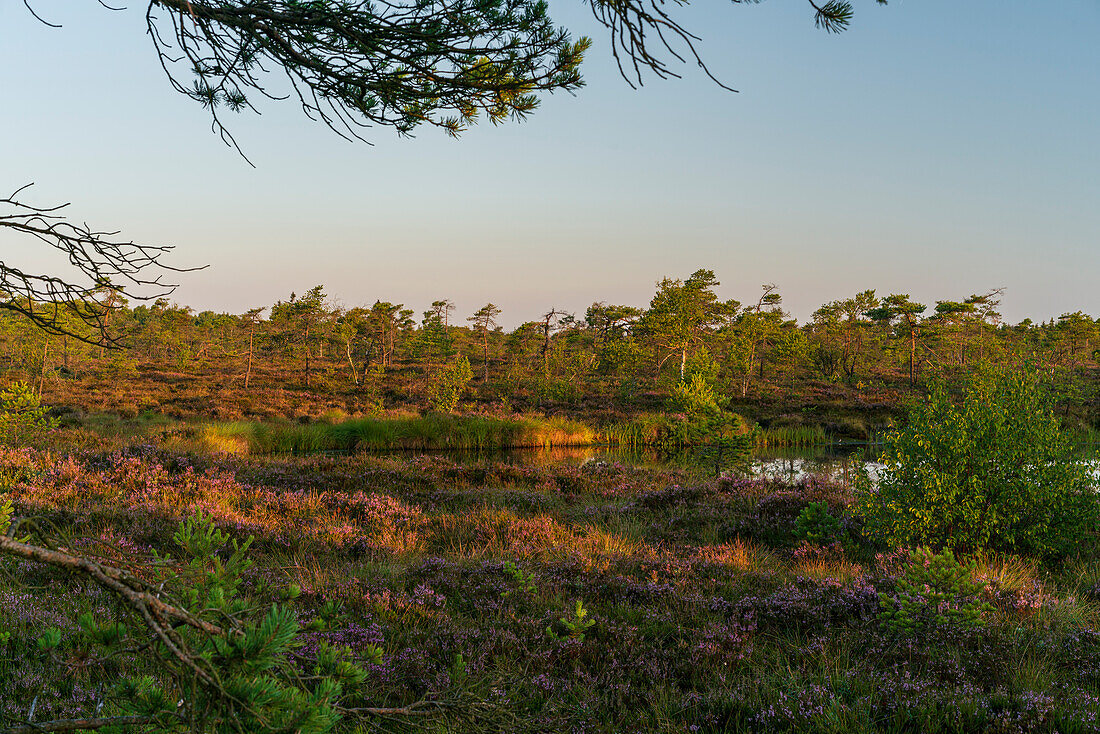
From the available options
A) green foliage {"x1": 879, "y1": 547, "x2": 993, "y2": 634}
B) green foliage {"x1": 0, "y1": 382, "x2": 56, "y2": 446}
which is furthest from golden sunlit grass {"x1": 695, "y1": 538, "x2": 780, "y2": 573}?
green foliage {"x1": 0, "y1": 382, "x2": 56, "y2": 446}

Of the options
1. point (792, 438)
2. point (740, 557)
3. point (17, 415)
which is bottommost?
point (792, 438)

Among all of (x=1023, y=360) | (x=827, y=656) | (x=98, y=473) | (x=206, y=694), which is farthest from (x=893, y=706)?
(x=98, y=473)

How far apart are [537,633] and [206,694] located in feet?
11.2

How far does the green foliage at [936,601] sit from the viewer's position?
430 cm

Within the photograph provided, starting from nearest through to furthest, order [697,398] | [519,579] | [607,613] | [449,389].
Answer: [607,613], [519,579], [697,398], [449,389]

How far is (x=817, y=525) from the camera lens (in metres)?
8.16

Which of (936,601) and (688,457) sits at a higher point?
(936,601)

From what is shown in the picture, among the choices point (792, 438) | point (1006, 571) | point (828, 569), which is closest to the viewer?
point (1006, 571)

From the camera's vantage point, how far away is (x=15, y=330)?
37.9 m

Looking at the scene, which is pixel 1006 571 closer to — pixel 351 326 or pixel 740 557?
pixel 740 557

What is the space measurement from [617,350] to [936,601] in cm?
3877

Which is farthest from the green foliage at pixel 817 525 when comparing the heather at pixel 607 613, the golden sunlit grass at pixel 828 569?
the golden sunlit grass at pixel 828 569

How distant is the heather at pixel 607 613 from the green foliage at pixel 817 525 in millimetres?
31

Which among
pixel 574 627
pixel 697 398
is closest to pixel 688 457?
pixel 697 398
